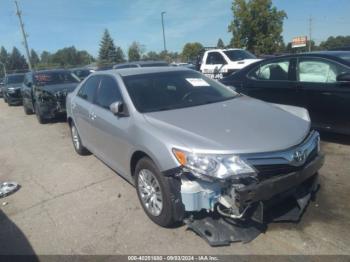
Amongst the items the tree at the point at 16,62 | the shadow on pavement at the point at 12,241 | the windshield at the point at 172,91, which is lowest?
the shadow on pavement at the point at 12,241

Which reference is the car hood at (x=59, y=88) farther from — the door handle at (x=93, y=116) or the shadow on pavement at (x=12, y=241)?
the shadow on pavement at (x=12, y=241)

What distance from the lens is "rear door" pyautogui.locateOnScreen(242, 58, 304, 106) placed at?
598 cm

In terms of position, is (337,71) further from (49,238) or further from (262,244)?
(49,238)

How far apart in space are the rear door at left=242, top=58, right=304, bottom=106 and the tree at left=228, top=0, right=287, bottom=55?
25328 millimetres

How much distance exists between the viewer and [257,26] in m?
30.6

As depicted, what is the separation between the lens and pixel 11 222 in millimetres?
3949

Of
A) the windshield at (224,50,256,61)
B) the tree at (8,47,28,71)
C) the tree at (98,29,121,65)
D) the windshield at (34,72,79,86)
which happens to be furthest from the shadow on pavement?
the tree at (8,47,28,71)

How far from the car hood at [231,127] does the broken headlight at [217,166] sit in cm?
6

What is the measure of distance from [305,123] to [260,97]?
2.95m

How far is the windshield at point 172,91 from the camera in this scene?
3.95 meters

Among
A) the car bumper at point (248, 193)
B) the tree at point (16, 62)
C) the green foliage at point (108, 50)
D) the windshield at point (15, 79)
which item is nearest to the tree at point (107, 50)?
the green foliage at point (108, 50)

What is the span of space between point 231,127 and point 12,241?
2.60 metres

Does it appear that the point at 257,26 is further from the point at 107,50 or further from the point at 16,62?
the point at 16,62

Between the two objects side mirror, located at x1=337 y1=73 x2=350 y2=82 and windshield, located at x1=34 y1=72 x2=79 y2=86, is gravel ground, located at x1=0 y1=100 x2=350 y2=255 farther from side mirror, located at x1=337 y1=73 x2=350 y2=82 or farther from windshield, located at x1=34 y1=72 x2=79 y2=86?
windshield, located at x1=34 y1=72 x2=79 y2=86
